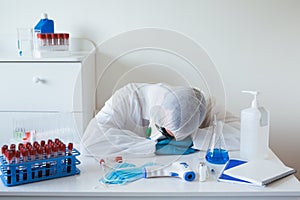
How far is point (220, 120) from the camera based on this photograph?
1517 mm

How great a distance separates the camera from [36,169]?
1195 mm

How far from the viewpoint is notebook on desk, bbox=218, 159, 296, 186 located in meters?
1.21

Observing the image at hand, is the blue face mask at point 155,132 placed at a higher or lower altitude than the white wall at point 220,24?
lower

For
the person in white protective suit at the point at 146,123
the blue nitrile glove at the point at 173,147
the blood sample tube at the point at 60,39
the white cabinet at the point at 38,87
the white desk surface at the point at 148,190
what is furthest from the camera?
the blood sample tube at the point at 60,39

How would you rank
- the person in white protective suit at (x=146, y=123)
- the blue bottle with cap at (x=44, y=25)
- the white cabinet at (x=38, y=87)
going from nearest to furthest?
the person in white protective suit at (x=146, y=123) < the white cabinet at (x=38, y=87) < the blue bottle with cap at (x=44, y=25)

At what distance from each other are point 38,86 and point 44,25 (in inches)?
17.0

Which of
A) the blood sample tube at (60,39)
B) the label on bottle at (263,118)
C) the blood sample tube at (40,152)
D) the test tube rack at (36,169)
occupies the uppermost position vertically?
the blood sample tube at (60,39)

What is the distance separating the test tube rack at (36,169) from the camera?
1164 mm

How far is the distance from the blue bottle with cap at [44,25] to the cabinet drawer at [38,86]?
0.34 metres

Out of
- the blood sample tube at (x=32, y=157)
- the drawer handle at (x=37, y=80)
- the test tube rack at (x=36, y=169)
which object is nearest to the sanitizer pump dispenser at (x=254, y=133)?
the test tube rack at (x=36, y=169)

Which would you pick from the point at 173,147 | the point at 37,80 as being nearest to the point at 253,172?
the point at 173,147

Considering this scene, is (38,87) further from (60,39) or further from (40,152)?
(40,152)

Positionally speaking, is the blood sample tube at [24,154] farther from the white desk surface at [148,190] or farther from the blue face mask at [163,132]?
the blue face mask at [163,132]

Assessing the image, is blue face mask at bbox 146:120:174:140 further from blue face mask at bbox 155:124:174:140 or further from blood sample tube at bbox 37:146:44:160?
blood sample tube at bbox 37:146:44:160
